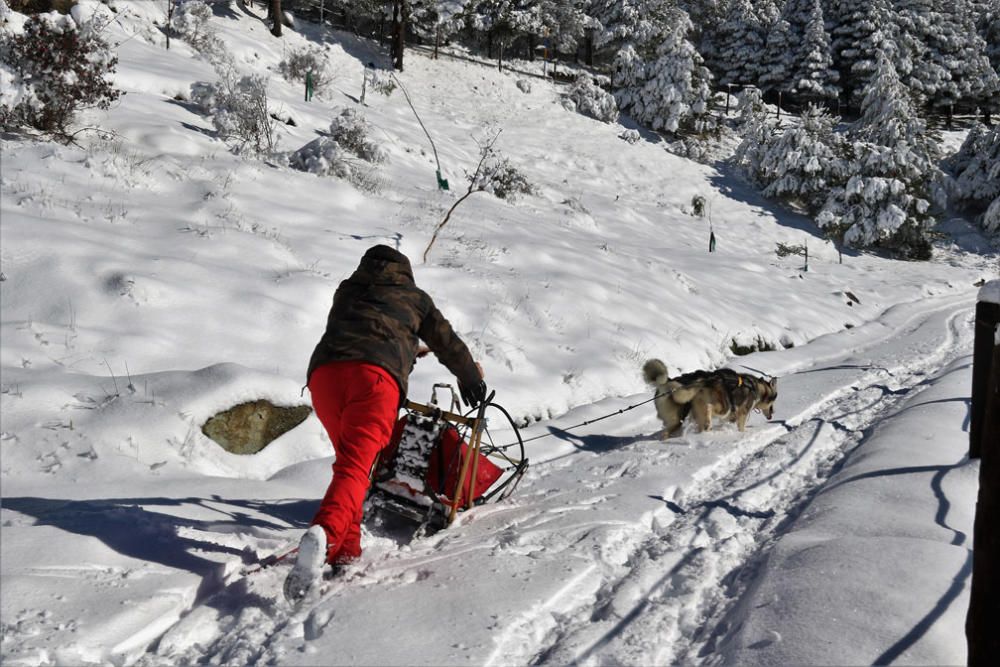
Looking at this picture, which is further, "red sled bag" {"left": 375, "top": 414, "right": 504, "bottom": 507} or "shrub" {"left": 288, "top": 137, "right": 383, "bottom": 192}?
"shrub" {"left": 288, "top": 137, "right": 383, "bottom": 192}

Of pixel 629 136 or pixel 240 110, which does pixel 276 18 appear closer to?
pixel 629 136

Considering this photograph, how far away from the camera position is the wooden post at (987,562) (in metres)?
1.84

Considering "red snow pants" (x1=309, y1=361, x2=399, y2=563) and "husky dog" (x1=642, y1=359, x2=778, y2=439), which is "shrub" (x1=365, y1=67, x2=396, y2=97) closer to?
"husky dog" (x1=642, y1=359, x2=778, y2=439)

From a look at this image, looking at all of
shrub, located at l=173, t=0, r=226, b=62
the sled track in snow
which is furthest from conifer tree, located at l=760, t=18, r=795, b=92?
the sled track in snow

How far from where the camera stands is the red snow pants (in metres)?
2.86

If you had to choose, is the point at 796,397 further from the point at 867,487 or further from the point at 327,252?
the point at 327,252

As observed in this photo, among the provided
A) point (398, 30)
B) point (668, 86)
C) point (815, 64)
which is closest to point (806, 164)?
point (668, 86)

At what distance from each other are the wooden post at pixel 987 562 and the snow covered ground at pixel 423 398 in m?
0.40

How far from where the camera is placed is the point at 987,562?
1.86 metres

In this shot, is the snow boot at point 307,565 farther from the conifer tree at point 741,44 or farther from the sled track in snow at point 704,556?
the conifer tree at point 741,44

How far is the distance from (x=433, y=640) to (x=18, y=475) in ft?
8.92

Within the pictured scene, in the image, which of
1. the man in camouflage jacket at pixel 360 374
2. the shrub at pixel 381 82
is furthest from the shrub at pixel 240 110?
the shrub at pixel 381 82

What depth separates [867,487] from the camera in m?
4.00

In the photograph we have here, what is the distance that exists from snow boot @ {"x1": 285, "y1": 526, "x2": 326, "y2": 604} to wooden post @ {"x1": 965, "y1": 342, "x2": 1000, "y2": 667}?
231cm
